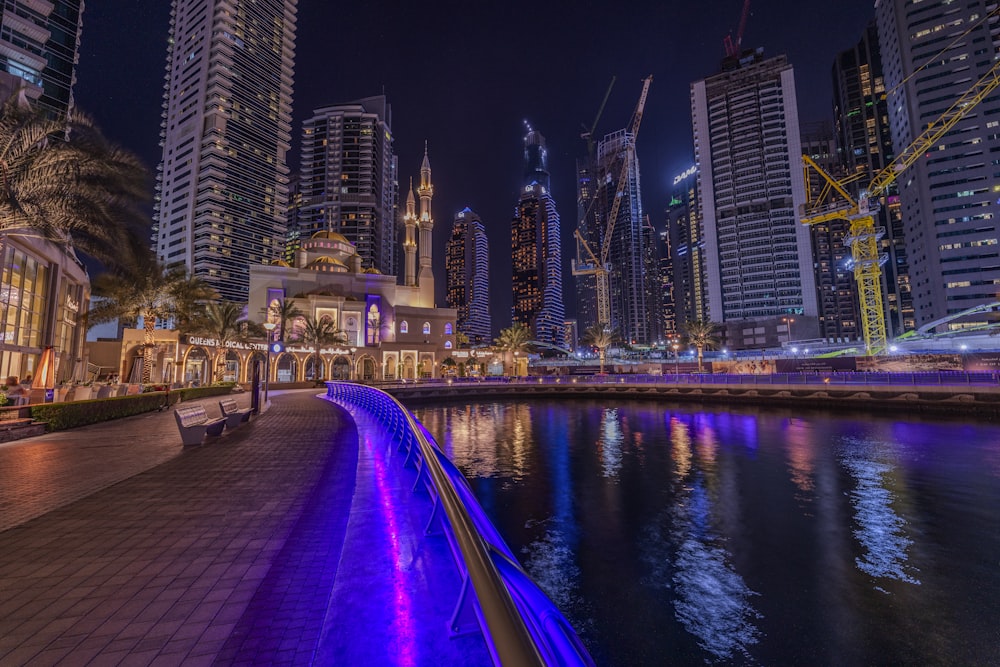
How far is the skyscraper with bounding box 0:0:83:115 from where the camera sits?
161 ft

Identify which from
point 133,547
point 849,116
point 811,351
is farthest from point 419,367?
point 849,116

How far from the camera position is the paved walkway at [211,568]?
3.18 m

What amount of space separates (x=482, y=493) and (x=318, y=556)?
8.02 meters

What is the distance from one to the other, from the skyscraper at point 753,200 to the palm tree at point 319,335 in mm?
108111

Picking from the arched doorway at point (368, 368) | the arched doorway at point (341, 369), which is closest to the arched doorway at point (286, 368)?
the arched doorway at point (341, 369)

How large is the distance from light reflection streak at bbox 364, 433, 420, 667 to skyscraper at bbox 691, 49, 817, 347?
13379cm

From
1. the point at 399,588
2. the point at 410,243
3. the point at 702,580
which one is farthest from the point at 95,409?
the point at 410,243

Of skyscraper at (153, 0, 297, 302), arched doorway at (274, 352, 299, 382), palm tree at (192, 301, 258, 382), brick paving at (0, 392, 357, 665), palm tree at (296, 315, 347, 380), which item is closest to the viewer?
brick paving at (0, 392, 357, 665)

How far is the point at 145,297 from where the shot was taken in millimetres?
29672

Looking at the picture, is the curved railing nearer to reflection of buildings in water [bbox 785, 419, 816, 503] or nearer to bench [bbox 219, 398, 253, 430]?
reflection of buildings in water [bbox 785, 419, 816, 503]

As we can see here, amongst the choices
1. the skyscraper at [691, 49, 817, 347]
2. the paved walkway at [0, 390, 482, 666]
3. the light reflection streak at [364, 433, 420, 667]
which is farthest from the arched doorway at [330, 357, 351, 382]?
the skyscraper at [691, 49, 817, 347]

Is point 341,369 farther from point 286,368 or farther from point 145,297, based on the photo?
point 145,297

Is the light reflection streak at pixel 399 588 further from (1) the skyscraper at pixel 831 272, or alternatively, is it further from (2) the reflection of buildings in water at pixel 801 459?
(1) the skyscraper at pixel 831 272

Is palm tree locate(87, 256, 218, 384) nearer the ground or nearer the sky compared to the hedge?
nearer the sky
